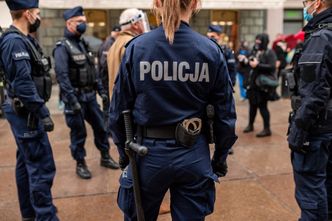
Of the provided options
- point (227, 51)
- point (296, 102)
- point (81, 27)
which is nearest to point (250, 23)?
point (227, 51)

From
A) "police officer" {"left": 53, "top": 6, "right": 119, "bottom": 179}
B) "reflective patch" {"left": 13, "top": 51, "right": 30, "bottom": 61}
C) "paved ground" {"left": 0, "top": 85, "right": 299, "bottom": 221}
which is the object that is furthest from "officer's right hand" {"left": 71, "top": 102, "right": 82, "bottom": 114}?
"reflective patch" {"left": 13, "top": 51, "right": 30, "bottom": 61}

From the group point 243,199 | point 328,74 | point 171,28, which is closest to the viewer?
point 171,28

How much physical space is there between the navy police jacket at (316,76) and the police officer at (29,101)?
6.63 feet

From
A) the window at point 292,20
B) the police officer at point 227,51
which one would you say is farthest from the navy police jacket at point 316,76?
the window at point 292,20

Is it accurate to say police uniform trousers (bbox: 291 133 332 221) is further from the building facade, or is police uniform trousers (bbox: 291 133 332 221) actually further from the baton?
the building facade

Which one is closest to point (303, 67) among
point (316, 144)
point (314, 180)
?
point (316, 144)

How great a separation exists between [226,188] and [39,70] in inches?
96.4

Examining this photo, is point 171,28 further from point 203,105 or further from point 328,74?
point 328,74

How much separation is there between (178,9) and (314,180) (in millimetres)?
1778

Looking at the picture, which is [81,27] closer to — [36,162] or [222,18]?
[36,162]

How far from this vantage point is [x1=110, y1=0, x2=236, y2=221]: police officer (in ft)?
7.14

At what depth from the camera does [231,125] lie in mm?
2387

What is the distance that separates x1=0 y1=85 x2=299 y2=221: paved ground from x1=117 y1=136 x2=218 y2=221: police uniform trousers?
4.98 ft

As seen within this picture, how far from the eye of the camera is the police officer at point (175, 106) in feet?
7.14
